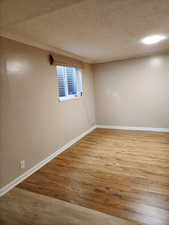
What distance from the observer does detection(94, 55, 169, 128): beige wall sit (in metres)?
4.19

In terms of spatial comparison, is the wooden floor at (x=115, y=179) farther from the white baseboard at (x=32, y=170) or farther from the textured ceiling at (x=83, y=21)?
the textured ceiling at (x=83, y=21)

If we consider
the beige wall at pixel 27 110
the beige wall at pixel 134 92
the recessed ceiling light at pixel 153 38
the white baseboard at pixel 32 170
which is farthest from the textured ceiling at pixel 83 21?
the white baseboard at pixel 32 170

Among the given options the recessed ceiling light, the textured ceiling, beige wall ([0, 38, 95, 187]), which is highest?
the recessed ceiling light

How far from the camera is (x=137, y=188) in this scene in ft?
6.70

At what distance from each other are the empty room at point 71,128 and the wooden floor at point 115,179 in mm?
13

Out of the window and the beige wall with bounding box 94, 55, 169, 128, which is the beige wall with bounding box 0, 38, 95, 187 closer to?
the window

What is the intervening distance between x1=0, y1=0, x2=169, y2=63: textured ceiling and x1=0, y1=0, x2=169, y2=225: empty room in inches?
0.4

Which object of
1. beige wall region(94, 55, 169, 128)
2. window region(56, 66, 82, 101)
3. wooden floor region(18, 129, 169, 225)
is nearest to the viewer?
wooden floor region(18, 129, 169, 225)

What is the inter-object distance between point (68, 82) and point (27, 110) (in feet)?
5.50

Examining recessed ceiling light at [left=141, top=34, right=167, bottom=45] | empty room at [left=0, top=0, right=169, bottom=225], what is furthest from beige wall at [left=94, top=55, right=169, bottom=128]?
recessed ceiling light at [left=141, top=34, right=167, bottom=45]

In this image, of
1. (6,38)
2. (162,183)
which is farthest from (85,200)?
(6,38)

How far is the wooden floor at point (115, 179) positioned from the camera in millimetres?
1725

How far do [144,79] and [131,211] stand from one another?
354 cm

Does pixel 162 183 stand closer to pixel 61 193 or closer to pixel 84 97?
pixel 61 193
